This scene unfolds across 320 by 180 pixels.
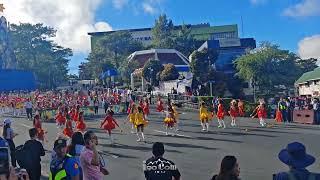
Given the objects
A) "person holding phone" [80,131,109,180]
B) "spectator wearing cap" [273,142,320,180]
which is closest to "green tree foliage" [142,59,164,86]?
"person holding phone" [80,131,109,180]

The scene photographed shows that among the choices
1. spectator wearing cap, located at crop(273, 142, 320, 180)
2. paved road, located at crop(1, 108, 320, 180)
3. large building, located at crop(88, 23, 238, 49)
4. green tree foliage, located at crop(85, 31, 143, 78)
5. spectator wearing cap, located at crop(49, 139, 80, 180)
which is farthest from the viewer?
large building, located at crop(88, 23, 238, 49)

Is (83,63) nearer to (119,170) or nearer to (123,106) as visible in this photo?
(123,106)

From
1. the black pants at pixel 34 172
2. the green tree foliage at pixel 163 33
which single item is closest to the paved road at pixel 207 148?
the black pants at pixel 34 172

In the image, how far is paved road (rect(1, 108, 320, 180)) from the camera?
1471 centimetres

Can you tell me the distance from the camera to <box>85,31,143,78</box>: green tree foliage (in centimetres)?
7915

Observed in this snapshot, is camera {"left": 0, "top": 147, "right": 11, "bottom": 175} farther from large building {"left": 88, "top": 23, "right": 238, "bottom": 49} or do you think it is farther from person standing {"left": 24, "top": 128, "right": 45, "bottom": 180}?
large building {"left": 88, "top": 23, "right": 238, "bottom": 49}

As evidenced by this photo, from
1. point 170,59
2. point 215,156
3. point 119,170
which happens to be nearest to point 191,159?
point 215,156

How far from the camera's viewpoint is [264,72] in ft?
193

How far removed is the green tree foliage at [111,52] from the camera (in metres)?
89.1

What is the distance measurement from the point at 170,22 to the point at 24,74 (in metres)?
39.3

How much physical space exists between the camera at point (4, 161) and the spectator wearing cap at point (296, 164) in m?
3.04

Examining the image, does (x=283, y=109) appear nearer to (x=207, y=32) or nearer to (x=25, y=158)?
(x=25, y=158)

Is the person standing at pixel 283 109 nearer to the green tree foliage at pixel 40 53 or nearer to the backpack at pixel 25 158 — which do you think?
the backpack at pixel 25 158

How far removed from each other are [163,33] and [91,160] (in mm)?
98215
